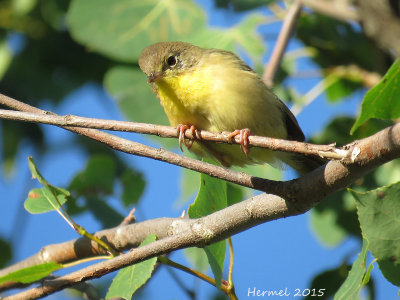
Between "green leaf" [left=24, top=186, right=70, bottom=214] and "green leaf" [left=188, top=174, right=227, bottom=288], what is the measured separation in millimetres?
640

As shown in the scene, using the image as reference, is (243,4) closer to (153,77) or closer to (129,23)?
(129,23)

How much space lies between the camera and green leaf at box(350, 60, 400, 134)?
2416mm

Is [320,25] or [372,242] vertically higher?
[320,25]

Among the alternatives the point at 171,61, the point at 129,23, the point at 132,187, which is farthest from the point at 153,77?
the point at 129,23

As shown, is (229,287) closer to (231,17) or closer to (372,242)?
(372,242)

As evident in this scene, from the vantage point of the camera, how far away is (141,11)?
4602 millimetres

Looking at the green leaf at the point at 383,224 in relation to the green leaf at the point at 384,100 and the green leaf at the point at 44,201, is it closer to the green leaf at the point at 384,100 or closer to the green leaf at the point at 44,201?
the green leaf at the point at 384,100

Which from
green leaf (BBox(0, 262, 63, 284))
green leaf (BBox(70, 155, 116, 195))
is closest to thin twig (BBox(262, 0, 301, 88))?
green leaf (BBox(70, 155, 116, 195))

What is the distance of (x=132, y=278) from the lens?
241 centimetres

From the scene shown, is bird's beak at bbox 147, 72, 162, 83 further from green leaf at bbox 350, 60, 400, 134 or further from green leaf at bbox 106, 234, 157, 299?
green leaf at bbox 350, 60, 400, 134

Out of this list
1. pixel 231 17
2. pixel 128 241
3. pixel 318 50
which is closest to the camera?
pixel 128 241

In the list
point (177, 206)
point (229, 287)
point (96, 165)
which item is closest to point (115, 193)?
point (96, 165)

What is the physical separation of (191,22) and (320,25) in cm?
100

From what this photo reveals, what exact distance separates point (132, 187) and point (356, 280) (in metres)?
1.71
